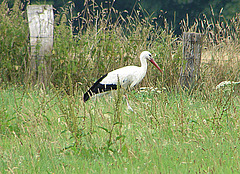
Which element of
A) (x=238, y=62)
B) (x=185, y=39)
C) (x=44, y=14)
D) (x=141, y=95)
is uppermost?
(x=44, y=14)

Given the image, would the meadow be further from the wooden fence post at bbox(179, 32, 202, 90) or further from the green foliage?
the wooden fence post at bbox(179, 32, 202, 90)

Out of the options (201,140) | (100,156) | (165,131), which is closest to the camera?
(100,156)

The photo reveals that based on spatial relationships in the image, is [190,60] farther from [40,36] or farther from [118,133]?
[118,133]

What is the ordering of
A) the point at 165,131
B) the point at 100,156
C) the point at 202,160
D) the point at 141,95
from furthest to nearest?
the point at 141,95 → the point at 165,131 → the point at 100,156 → the point at 202,160

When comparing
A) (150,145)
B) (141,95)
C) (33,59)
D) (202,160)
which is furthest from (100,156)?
(33,59)

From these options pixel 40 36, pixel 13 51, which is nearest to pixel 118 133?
pixel 40 36

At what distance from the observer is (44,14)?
23.9 feet

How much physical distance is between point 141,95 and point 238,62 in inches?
88.3

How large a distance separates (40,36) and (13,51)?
671 millimetres

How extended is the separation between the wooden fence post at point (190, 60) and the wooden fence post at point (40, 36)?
2.60 m

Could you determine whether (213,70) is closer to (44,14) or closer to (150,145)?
(44,14)

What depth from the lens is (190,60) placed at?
22.8 ft

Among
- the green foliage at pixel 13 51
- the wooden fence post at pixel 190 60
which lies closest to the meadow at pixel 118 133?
the green foliage at pixel 13 51

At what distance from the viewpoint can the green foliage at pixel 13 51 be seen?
7344 mm
